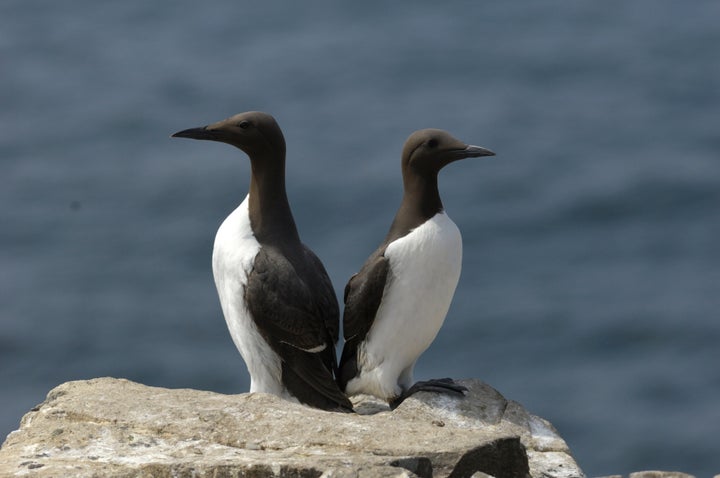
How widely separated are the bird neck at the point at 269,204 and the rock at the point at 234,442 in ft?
3.35

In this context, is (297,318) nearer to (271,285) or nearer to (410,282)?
(271,285)

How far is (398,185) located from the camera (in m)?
20.1

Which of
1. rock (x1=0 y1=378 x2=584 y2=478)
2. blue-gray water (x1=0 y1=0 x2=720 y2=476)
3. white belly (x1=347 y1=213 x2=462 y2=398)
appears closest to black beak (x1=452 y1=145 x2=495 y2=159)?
white belly (x1=347 y1=213 x2=462 y2=398)

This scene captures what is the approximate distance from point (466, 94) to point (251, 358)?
46.2ft

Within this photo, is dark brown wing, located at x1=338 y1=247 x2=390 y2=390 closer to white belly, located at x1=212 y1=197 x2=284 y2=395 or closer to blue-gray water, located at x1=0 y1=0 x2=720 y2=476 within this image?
white belly, located at x1=212 y1=197 x2=284 y2=395

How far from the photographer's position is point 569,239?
68.0ft

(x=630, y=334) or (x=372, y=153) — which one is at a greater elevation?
(x=372, y=153)

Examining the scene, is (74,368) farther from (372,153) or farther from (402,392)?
(402,392)

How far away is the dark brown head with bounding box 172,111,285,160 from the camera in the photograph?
27.4ft

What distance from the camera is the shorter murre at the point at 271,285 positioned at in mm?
8328

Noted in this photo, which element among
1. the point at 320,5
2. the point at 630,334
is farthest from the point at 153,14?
the point at 630,334

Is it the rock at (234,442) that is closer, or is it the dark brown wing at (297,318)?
the rock at (234,442)

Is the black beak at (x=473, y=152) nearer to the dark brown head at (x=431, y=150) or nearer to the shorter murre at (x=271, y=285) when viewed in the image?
the dark brown head at (x=431, y=150)

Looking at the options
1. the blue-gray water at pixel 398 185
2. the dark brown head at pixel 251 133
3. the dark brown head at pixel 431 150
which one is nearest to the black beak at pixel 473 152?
the dark brown head at pixel 431 150
